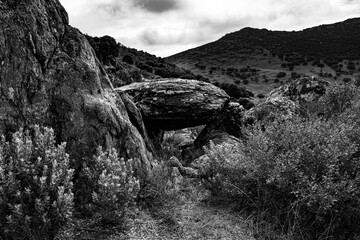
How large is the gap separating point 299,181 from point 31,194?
360cm

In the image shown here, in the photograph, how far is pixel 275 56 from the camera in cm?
6341

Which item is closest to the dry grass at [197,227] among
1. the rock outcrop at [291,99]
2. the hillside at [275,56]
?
the rock outcrop at [291,99]

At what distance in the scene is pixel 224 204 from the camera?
528cm

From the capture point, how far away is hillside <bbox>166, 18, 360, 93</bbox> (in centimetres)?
5216

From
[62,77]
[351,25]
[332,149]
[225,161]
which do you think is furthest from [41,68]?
[351,25]

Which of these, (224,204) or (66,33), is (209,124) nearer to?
(224,204)

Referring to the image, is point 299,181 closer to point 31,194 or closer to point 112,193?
point 112,193

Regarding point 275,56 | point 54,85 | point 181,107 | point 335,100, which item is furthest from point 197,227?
point 275,56

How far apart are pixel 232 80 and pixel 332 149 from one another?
162 feet

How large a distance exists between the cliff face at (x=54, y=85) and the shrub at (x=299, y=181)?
1832mm

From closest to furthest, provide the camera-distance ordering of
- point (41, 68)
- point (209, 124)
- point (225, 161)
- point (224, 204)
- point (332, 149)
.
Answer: point (332, 149) < point (41, 68) < point (224, 204) < point (225, 161) < point (209, 124)

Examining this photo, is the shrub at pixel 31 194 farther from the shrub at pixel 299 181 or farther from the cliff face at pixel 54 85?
the shrub at pixel 299 181

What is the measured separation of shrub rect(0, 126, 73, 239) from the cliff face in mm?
846

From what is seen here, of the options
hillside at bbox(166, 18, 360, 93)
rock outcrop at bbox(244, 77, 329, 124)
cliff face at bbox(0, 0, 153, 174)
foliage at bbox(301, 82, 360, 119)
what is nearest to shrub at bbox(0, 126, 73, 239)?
cliff face at bbox(0, 0, 153, 174)
